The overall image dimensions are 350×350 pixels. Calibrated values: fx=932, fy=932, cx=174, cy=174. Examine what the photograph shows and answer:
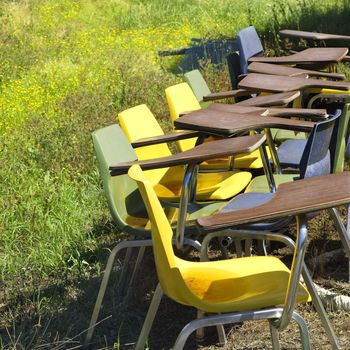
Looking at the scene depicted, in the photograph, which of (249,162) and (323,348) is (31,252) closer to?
(249,162)

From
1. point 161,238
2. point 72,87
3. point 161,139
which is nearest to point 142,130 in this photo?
point 161,139

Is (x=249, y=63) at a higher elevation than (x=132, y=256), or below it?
higher

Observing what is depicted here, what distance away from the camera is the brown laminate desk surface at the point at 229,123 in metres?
4.12

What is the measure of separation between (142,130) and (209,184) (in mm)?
450

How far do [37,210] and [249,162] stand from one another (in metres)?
1.39

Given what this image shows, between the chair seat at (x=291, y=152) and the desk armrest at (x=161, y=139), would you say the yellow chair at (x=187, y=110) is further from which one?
the desk armrest at (x=161, y=139)

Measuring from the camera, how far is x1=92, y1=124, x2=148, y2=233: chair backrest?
4.05 meters

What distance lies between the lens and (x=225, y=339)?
398 cm

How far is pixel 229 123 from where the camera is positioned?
166 inches

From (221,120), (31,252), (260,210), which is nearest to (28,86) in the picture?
(31,252)

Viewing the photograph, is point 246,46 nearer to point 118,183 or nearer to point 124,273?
point 124,273

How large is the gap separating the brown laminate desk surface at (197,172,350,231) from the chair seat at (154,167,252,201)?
1428 millimetres

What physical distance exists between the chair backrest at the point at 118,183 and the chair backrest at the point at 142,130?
342 mm

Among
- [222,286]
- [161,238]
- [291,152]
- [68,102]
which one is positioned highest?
[161,238]
